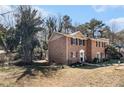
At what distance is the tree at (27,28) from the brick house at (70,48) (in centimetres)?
213

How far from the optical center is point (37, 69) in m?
21.1

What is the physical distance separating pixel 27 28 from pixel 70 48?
→ 15.8 ft

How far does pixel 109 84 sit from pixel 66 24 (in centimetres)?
2629

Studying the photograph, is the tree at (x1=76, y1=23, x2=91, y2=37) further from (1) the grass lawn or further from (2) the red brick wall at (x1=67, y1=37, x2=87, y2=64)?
(1) the grass lawn

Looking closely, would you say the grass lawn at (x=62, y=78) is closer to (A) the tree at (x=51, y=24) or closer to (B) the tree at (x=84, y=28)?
(A) the tree at (x=51, y=24)

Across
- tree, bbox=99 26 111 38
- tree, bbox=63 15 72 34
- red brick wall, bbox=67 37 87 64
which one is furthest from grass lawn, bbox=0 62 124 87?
tree, bbox=99 26 111 38

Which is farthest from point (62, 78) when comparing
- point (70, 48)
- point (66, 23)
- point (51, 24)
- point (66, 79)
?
point (66, 23)

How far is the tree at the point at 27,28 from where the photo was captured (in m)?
26.4

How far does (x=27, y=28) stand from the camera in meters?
26.3

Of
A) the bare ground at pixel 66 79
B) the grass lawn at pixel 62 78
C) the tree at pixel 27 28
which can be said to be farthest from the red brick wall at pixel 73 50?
the bare ground at pixel 66 79

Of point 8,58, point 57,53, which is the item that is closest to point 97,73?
point 57,53

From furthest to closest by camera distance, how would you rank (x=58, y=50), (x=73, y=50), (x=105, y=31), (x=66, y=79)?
1. (x=105, y=31)
2. (x=73, y=50)
3. (x=58, y=50)
4. (x=66, y=79)

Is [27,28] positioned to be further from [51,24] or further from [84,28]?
[84,28]

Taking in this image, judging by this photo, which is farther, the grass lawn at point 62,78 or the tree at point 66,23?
the tree at point 66,23
